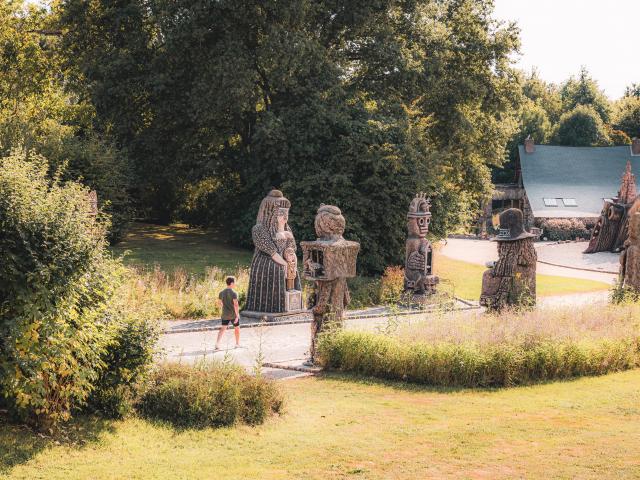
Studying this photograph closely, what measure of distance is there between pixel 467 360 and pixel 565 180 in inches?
1968

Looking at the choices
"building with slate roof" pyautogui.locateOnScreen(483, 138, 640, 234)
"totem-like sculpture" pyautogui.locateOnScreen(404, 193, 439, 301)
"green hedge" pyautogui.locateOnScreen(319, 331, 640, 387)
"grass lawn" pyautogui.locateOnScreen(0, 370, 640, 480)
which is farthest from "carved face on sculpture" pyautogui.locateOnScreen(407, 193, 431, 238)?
"building with slate roof" pyautogui.locateOnScreen(483, 138, 640, 234)

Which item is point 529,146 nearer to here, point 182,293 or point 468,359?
point 182,293

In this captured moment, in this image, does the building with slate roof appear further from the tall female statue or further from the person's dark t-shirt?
the person's dark t-shirt

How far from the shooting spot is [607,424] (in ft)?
36.8

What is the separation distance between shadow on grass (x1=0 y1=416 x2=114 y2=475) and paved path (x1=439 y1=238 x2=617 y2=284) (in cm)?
2444

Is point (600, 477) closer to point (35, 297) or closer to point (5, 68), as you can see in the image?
point (35, 297)

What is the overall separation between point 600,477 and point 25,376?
6707mm

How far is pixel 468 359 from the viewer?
13648 mm

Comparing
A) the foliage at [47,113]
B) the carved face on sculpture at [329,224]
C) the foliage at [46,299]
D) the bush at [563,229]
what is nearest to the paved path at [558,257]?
the bush at [563,229]

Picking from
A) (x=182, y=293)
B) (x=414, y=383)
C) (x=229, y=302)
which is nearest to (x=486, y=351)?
(x=414, y=383)

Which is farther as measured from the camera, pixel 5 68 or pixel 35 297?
pixel 5 68

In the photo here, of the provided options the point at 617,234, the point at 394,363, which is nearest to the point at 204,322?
the point at 394,363

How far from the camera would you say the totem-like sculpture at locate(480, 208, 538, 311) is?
59.1 feet

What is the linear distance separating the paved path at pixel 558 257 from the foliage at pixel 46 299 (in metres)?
24.4
